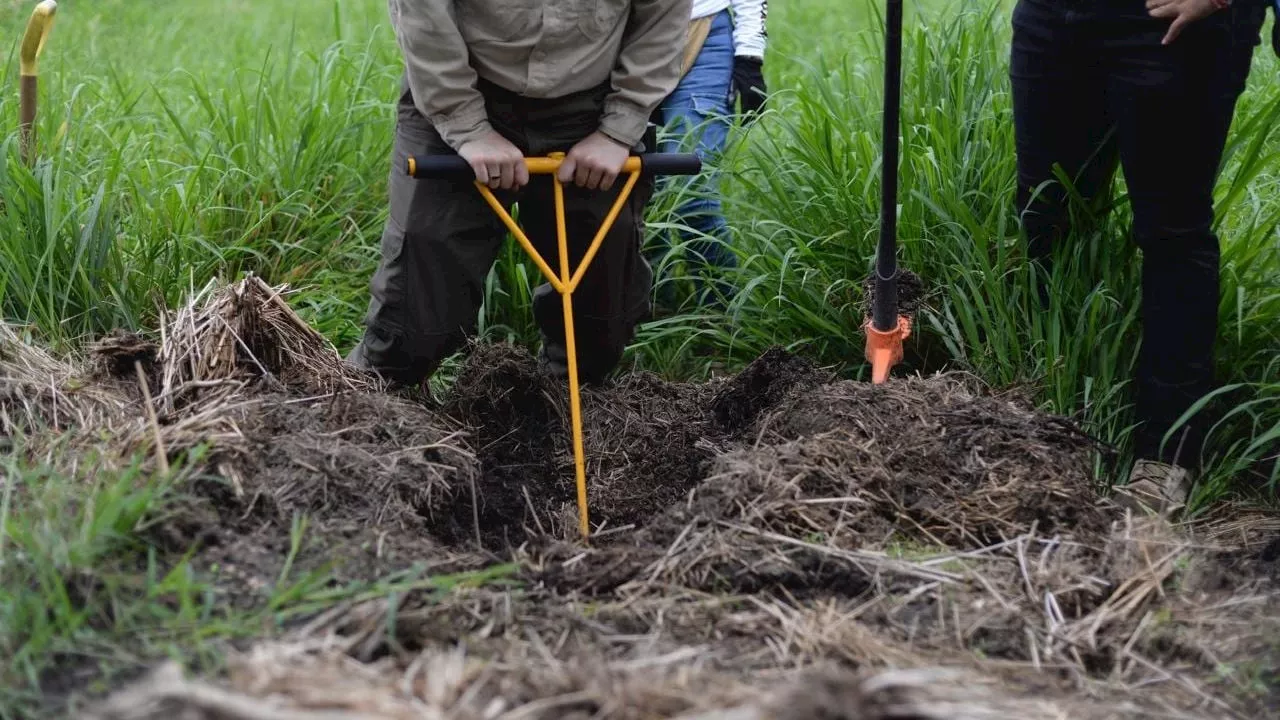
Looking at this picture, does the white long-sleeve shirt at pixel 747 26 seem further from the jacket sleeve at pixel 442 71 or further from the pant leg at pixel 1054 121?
the jacket sleeve at pixel 442 71

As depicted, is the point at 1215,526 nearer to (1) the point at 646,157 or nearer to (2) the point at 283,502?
(1) the point at 646,157

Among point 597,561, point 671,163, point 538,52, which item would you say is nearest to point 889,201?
point 671,163

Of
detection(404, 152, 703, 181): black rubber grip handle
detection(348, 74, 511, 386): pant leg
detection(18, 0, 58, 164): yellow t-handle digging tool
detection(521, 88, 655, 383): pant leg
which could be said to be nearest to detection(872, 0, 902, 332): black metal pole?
detection(404, 152, 703, 181): black rubber grip handle

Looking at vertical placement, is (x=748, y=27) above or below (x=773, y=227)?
above

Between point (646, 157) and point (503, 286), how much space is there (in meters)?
1.07

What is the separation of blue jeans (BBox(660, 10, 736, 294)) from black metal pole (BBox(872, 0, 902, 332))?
0.82 metres

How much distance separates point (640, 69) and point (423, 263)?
79 cm

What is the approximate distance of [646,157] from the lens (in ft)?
12.2

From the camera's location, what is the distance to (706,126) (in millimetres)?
4883

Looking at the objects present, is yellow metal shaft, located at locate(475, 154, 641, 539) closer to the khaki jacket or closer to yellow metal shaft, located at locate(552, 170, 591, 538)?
yellow metal shaft, located at locate(552, 170, 591, 538)

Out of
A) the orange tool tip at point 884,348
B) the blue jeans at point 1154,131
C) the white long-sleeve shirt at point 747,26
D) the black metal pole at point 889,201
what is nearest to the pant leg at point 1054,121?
the blue jeans at point 1154,131

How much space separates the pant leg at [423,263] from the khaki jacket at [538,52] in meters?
0.20

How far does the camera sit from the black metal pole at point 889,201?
12.5 ft

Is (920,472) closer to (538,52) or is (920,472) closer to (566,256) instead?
(566,256)
